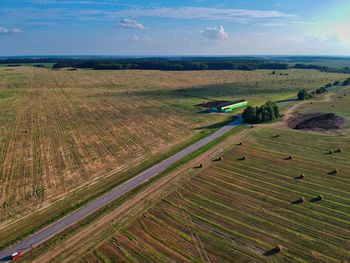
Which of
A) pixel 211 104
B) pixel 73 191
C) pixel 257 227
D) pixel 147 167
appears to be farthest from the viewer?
pixel 211 104

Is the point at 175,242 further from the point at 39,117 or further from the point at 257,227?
the point at 39,117

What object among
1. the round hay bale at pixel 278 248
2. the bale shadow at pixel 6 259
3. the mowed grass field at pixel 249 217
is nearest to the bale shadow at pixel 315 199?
the mowed grass field at pixel 249 217

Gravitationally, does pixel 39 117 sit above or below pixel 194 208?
above

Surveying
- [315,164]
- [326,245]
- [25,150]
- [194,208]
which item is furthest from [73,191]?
[315,164]

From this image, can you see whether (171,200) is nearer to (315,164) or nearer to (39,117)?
(315,164)

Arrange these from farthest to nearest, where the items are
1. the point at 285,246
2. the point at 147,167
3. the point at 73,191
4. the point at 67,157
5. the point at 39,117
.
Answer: the point at 39,117 < the point at 67,157 < the point at 147,167 < the point at 73,191 < the point at 285,246

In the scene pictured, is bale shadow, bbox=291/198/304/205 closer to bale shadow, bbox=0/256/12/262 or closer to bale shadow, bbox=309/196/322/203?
bale shadow, bbox=309/196/322/203

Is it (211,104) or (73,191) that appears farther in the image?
(211,104)

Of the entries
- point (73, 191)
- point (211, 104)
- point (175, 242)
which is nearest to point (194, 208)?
point (175, 242)
